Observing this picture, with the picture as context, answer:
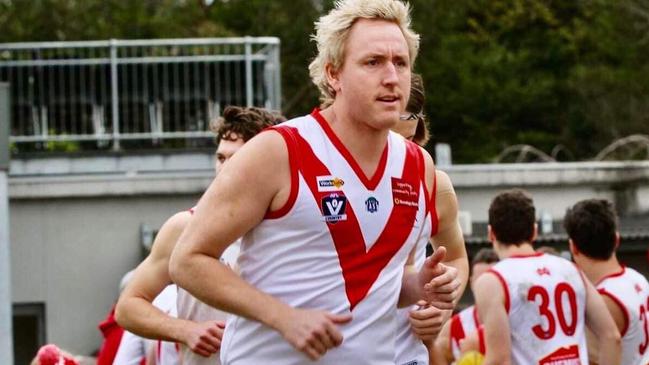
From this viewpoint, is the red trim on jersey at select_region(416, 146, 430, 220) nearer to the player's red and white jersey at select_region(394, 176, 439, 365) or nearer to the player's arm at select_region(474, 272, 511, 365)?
the player's red and white jersey at select_region(394, 176, 439, 365)

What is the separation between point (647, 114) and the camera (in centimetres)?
4634

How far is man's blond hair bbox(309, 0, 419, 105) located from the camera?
548 cm

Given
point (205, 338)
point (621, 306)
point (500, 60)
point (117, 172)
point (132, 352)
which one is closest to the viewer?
point (205, 338)

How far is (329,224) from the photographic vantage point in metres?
5.39

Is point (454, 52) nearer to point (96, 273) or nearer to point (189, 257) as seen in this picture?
point (96, 273)

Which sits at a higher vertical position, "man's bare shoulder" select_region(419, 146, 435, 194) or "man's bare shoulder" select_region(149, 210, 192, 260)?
"man's bare shoulder" select_region(419, 146, 435, 194)

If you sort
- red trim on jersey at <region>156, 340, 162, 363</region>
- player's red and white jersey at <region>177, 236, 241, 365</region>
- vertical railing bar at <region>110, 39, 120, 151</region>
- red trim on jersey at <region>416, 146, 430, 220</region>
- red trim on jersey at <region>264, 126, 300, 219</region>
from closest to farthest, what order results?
red trim on jersey at <region>264, 126, 300, 219</region>, red trim on jersey at <region>416, 146, 430, 220</region>, player's red and white jersey at <region>177, 236, 241, 365</region>, red trim on jersey at <region>156, 340, 162, 363</region>, vertical railing bar at <region>110, 39, 120, 151</region>

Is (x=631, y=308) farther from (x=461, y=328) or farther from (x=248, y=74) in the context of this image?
(x=248, y=74)

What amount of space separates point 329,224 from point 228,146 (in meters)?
2.05

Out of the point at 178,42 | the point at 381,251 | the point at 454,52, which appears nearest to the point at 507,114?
the point at 454,52

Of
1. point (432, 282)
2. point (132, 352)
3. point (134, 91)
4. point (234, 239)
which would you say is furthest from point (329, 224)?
point (134, 91)

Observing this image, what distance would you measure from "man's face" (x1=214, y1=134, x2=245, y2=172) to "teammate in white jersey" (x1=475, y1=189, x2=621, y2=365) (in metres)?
1.98

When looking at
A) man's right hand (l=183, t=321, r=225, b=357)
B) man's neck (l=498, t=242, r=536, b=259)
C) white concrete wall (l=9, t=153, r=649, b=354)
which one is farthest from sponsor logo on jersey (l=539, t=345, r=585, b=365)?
white concrete wall (l=9, t=153, r=649, b=354)

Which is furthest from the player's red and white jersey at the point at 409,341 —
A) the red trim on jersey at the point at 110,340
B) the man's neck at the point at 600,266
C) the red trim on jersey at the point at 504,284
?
the red trim on jersey at the point at 110,340
